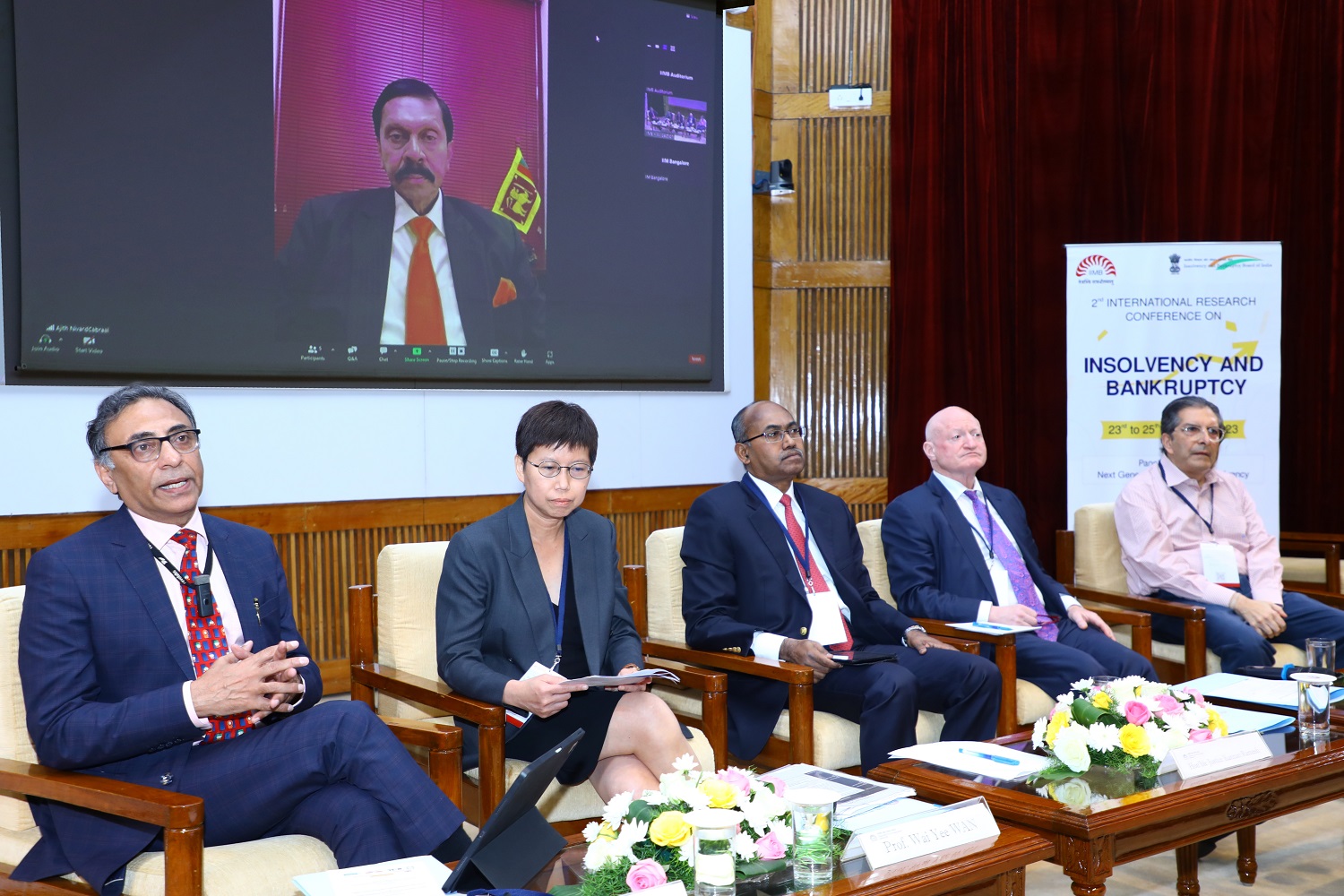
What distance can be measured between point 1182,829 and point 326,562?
3367mm

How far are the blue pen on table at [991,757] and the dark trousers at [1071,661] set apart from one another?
3.67ft

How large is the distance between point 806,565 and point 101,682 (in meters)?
2.05

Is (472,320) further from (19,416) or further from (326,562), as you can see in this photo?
(19,416)

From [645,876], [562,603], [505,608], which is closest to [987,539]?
[562,603]

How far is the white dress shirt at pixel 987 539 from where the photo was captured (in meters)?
4.07

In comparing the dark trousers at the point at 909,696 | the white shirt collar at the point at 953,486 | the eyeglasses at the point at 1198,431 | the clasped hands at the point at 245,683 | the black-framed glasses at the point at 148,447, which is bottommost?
the dark trousers at the point at 909,696

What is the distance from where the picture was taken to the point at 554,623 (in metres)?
3.03

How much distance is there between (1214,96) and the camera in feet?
20.1

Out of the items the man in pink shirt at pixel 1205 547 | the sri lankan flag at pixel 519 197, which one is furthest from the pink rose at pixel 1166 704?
the sri lankan flag at pixel 519 197

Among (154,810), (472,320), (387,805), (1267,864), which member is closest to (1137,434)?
(1267,864)

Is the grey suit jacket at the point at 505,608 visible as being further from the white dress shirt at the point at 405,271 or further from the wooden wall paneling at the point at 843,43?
the wooden wall paneling at the point at 843,43

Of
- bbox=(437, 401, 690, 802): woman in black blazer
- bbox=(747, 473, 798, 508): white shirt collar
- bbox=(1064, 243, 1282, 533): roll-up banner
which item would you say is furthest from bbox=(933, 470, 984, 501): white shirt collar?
bbox=(1064, 243, 1282, 533): roll-up banner

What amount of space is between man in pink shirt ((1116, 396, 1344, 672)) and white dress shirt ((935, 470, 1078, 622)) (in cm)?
40

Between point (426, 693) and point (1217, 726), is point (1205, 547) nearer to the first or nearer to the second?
point (1217, 726)
